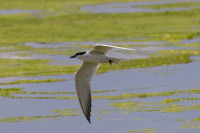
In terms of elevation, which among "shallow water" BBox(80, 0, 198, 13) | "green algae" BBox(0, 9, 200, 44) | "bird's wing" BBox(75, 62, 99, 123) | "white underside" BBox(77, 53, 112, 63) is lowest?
"shallow water" BBox(80, 0, 198, 13)

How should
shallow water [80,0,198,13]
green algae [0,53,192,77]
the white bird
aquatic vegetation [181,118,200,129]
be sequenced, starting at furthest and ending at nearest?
shallow water [80,0,198,13], green algae [0,53,192,77], aquatic vegetation [181,118,200,129], the white bird

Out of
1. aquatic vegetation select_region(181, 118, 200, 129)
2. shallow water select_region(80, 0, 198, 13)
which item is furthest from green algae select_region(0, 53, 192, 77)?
shallow water select_region(80, 0, 198, 13)

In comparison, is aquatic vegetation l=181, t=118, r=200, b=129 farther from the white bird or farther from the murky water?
the white bird

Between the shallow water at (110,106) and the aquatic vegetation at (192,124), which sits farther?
the shallow water at (110,106)

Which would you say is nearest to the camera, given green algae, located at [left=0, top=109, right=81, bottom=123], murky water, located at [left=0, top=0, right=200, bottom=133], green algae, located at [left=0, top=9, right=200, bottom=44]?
murky water, located at [left=0, top=0, right=200, bottom=133]

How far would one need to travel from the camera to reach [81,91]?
13.3 meters

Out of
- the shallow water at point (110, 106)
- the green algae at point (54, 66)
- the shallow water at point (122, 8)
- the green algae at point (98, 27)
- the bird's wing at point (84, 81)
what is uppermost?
the bird's wing at point (84, 81)

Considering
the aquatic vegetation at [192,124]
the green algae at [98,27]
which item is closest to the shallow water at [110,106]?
the aquatic vegetation at [192,124]

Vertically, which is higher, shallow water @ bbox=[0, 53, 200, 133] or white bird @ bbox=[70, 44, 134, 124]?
white bird @ bbox=[70, 44, 134, 124]

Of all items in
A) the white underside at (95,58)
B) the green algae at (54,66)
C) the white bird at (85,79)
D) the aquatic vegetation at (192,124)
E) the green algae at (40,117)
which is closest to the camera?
the white underside at (95,58)

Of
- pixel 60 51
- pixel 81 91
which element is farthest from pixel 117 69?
pixel 81 91

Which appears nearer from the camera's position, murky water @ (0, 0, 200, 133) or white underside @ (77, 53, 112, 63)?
white underside @ (77, 53, 112, 63)

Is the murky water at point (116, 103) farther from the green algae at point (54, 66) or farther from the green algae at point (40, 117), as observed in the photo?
the green algae at point (54, 66)

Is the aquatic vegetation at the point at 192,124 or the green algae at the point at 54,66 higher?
the aquatic vegetation at the point at 192,124
